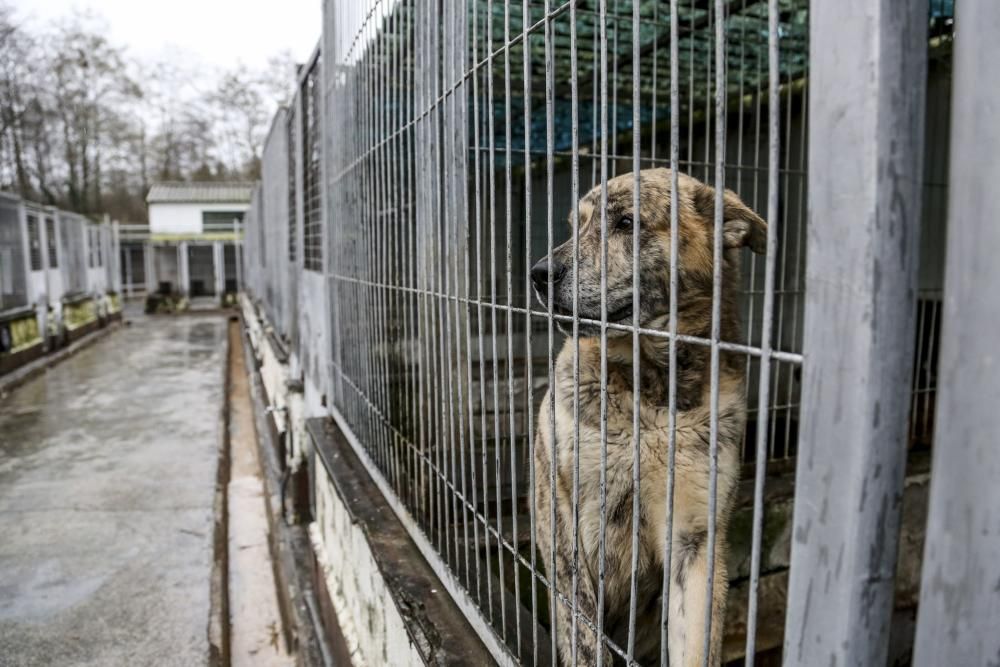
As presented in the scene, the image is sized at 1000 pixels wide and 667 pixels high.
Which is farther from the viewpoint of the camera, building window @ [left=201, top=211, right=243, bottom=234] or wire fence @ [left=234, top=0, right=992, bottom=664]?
building window @ [left=201, top=211, right=243, bottom=234]

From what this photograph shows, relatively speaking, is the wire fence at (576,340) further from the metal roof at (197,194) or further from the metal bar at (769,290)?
the metal roof at (197,194)

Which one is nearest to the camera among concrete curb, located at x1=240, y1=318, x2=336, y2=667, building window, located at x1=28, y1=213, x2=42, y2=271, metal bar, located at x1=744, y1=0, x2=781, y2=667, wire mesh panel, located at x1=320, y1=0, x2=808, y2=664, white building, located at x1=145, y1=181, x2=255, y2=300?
metal bar, located at x1=744, y1=0, x2=781, y2=667

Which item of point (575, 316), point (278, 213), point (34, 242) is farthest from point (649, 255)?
point (34, 242)

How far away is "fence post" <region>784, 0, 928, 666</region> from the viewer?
0.82 metres

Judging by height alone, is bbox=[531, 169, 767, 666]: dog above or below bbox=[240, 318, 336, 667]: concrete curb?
above

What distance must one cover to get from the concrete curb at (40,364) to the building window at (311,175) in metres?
7.05

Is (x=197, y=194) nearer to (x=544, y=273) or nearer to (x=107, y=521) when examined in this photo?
(x=107, y=521)

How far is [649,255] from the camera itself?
6.50ft

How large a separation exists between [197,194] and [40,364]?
940 inches

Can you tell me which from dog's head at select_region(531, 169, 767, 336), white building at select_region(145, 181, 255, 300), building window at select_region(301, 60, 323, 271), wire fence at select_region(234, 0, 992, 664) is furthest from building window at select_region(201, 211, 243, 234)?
dog's head at select_region(531, 169, 767, 336)

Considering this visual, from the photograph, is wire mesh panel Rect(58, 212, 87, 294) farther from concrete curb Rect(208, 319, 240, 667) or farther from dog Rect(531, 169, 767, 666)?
dog Rect(531, 169, 767, 666)

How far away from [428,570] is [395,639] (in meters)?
0.29

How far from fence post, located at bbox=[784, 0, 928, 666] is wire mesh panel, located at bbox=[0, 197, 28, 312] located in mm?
13902

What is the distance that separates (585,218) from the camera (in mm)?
2307
